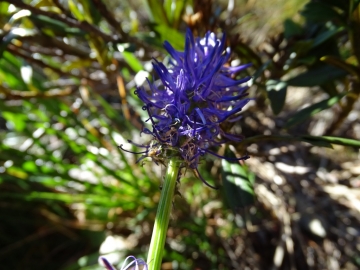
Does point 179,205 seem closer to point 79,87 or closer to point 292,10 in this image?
point 79,87

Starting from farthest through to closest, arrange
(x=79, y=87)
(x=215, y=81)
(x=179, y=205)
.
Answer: (x=79, y=87)
(x=179, y=205)
(x=215, y=81)

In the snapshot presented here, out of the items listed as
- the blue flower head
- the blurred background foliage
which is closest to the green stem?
the blue flower head

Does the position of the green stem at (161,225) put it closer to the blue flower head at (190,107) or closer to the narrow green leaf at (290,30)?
the blue flower head at (190,107)

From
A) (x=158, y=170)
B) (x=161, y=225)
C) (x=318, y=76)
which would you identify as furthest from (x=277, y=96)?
(x=158, y=170)

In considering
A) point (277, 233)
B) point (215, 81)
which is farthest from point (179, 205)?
point (215, 81)

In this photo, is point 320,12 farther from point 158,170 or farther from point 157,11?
point 158,170

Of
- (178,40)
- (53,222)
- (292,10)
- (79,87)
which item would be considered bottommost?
(53,222)
